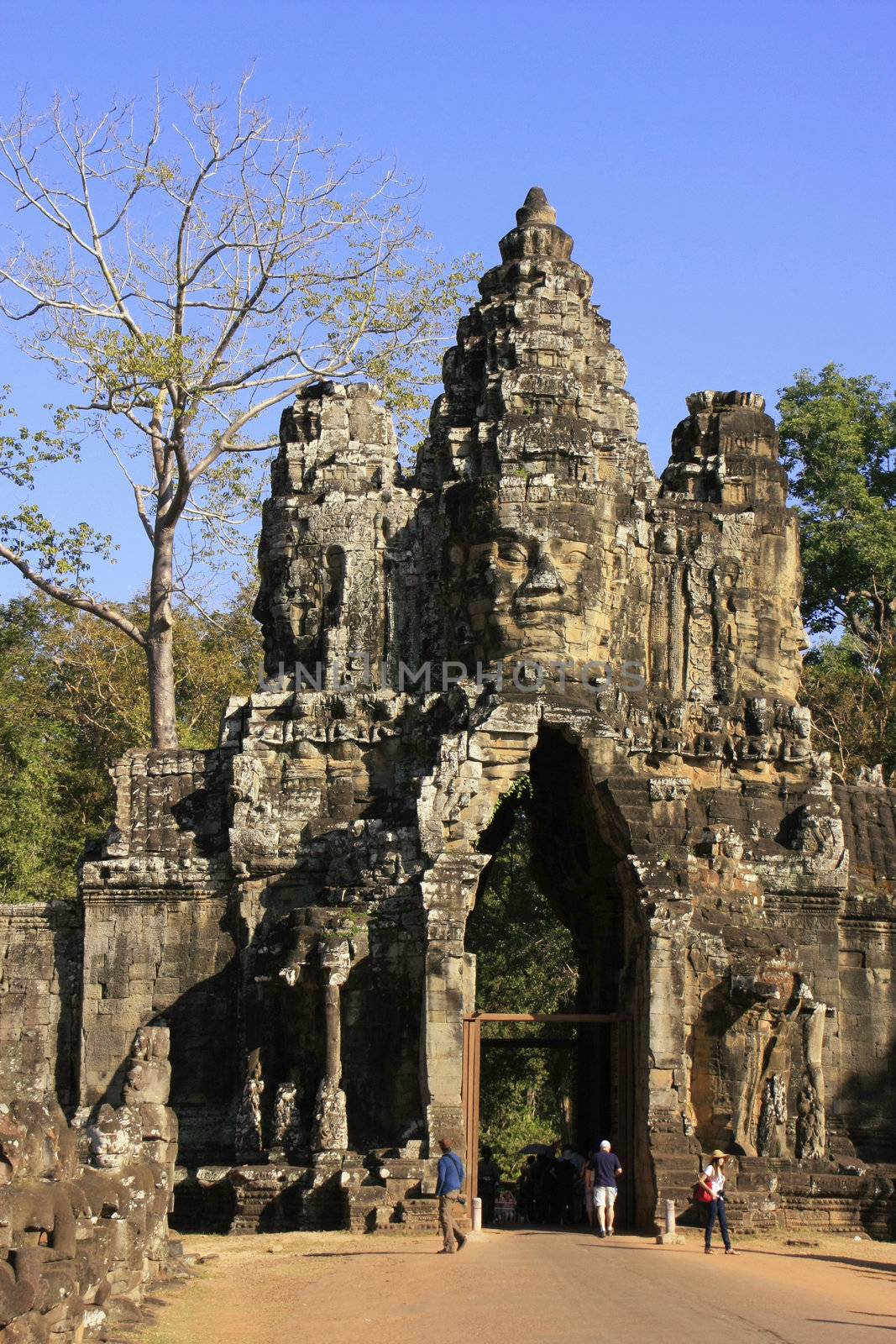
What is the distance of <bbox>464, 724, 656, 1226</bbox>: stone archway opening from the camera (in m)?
25.5

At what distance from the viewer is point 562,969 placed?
41375mm

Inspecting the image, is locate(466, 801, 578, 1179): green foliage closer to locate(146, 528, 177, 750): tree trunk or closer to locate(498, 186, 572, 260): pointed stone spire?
locate(146, 528, 177, 750): tree trunk

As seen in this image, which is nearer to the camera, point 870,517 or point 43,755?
point 43,755

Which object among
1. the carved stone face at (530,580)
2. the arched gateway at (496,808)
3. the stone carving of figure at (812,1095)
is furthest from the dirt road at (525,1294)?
the carved stone face at (530,580)

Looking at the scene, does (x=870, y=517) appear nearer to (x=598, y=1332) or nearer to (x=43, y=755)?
(x=43, y=755)

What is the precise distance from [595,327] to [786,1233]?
13335mm

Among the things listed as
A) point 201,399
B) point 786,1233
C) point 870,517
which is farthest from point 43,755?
point 786,1233

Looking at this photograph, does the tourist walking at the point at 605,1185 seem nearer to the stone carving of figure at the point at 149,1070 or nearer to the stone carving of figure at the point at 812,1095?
the stone carving of figure at the point at 812,1095

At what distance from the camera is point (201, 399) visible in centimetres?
3706

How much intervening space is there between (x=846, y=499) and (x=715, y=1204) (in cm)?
2512

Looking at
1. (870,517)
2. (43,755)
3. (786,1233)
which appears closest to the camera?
(786,1233)

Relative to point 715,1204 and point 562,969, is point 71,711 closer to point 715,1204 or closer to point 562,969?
point 562,969

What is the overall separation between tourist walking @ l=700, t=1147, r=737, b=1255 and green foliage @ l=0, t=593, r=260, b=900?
1871 cm

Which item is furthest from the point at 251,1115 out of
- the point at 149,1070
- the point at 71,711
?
the point at 71,711
